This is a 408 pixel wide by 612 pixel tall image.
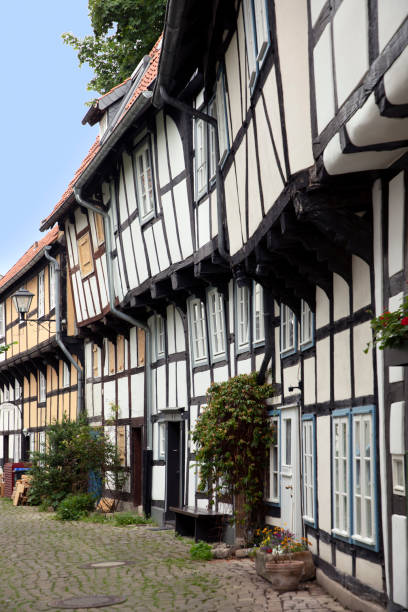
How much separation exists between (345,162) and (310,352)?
3759 millimetres

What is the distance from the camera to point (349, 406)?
8.76m

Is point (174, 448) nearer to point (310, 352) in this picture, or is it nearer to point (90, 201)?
point (90, 201)

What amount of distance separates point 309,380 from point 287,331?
1372mm

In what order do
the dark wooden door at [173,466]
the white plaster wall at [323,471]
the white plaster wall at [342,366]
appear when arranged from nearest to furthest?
the white plaster wall at [342,366]
the white plaster wall at [323,471]
the dark wooden door at [173,466]

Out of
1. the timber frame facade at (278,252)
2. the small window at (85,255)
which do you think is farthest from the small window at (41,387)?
the timber frame facade at (278,252)

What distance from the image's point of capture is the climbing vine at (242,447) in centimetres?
1232

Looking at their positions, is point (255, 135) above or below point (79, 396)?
above

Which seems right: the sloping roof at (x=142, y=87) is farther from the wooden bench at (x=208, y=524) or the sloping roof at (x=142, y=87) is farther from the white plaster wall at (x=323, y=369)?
the white plaster wall at (x=323, y=369)

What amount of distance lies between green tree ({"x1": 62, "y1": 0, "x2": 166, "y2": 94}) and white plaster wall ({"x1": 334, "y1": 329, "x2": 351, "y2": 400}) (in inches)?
638

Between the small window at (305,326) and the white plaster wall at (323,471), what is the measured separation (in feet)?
3.28

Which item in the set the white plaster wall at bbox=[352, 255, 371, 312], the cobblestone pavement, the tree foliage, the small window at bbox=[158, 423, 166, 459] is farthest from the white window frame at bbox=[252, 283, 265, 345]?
the tree foliage

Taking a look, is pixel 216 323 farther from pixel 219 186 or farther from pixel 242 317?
pixel 219 186

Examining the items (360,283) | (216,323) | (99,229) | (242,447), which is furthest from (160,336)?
(360,283)

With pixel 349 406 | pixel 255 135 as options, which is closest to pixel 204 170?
pixel 255 135
